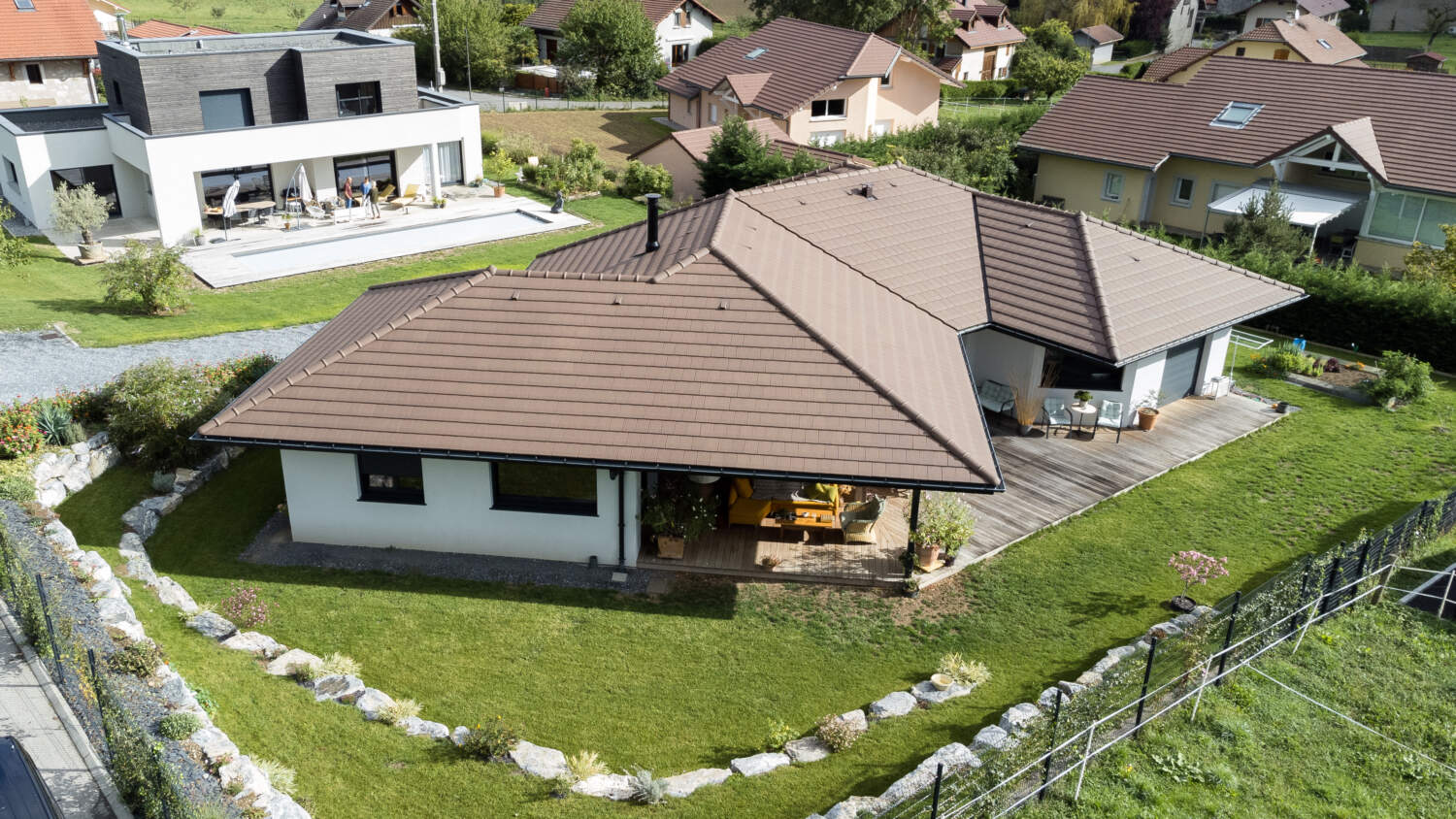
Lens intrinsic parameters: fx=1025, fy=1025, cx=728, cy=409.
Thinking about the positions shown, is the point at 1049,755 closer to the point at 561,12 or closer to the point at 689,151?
the point at 689,151

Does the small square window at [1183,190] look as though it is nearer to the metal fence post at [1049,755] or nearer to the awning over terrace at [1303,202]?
the awning over terrace at [1303,202]

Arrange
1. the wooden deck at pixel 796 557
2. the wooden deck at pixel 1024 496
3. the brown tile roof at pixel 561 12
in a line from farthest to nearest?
the brown tile roof at pixel 561 12 → the wooden deck at pixel 1024 496 → the wooden deck at pixel 796 557

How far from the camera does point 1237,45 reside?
241 feet

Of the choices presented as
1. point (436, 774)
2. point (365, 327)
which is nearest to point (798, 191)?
point (365, 327)

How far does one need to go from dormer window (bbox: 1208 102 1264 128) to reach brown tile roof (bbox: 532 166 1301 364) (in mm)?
18102

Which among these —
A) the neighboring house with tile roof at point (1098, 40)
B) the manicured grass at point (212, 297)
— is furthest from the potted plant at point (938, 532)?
the neighboring house with tile roof at point (1098, 40)

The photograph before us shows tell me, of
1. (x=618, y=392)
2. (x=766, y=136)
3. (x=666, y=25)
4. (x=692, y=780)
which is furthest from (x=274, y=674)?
→ (x=666, y=25)

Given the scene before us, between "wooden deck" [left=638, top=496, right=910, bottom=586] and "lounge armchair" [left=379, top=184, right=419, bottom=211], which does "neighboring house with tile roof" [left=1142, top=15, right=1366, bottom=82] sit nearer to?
"lounge armchair" [left=379, top=184, right=419, bottom=211]

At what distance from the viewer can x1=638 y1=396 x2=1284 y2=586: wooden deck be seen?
1812 centimetres

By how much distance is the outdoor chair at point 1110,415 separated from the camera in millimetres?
23889

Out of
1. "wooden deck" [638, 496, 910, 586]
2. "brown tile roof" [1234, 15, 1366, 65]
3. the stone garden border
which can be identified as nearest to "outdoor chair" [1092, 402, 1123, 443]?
"wooden deck" [638, 496, 910, 586]

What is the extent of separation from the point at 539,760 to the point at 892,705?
5.00 m

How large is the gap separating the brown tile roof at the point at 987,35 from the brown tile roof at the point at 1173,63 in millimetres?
14146

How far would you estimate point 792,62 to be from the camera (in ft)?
179
